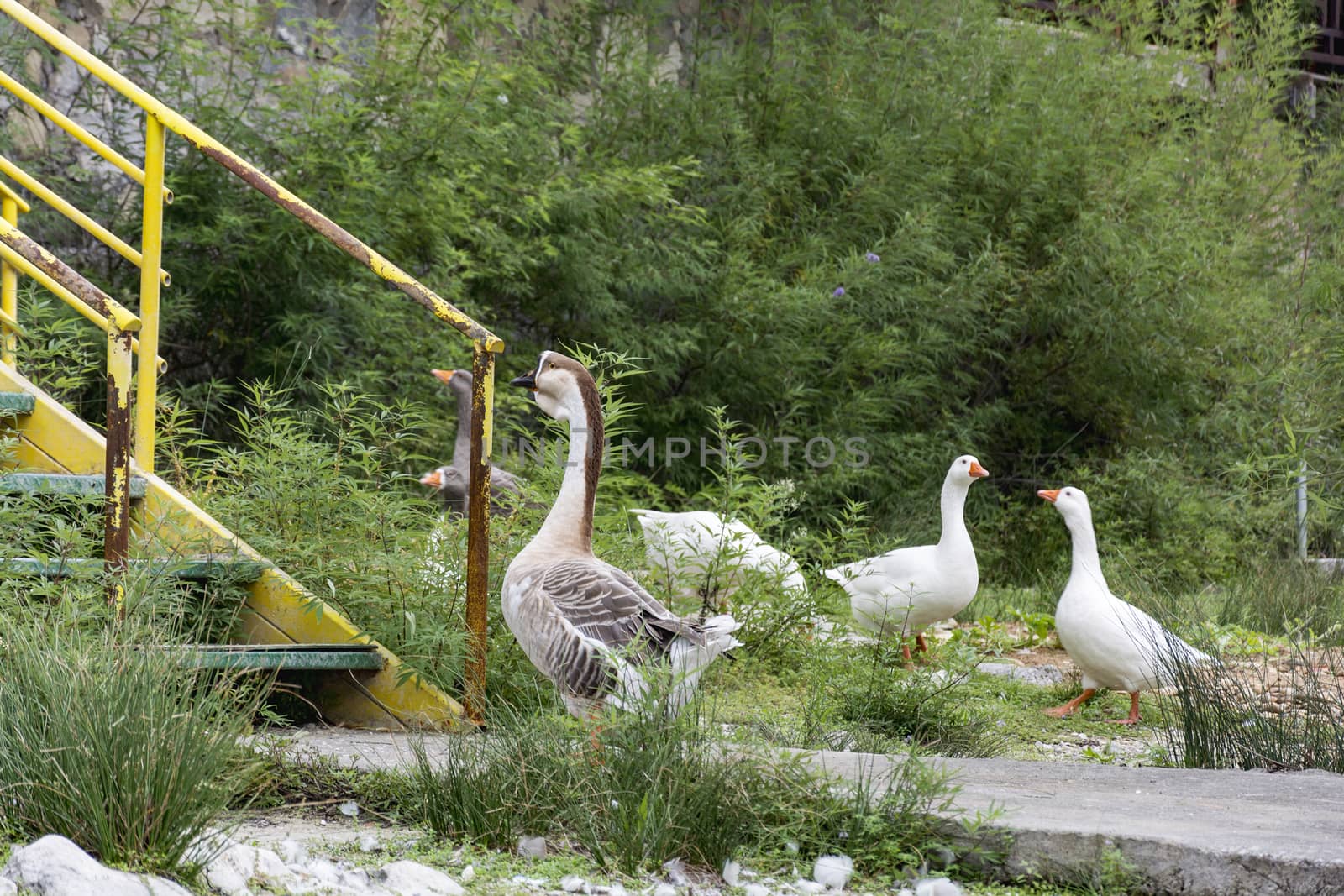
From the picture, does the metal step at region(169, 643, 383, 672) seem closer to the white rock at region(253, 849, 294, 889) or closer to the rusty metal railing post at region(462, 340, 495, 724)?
the rusty metal railing post at region(462, 340, 495, 724)

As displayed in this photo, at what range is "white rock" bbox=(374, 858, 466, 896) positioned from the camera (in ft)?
8.33

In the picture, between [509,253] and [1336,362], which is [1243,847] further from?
[509,253]

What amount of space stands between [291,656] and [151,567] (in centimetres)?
44

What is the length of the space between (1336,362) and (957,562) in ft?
8.30

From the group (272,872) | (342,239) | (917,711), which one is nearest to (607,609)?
(272,872)

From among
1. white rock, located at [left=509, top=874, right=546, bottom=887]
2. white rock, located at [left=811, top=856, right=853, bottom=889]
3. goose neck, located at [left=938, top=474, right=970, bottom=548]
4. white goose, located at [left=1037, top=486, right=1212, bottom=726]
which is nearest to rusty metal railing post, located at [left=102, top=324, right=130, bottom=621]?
white rock, located at [left=509, top=874, right=546, bottom=887]

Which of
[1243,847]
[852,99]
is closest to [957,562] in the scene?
[1243,847]

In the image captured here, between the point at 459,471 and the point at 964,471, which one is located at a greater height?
the point at 964,471

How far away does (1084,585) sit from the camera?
5.29 m

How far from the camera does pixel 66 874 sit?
217 centimetres

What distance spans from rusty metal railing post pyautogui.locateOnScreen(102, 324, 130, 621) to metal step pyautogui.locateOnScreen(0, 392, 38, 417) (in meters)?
0.87

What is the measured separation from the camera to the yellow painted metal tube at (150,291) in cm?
408

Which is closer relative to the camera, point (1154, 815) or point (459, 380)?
point (1154, 815)

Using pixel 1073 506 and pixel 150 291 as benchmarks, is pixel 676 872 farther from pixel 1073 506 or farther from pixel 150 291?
pixel 1073 506
